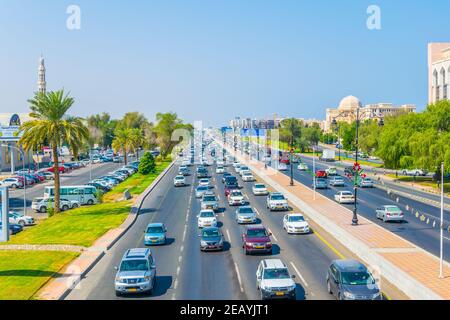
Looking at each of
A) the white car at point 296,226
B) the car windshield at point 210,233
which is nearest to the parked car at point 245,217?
the white car at point 296,226

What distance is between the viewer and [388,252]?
30.9 meters

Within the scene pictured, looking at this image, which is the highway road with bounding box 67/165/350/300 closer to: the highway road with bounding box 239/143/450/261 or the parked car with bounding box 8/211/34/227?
the highway road with bounding box 239/143/450/261

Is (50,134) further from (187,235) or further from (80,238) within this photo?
(187,235)

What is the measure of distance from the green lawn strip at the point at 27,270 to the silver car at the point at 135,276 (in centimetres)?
393

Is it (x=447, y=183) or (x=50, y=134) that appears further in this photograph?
(x=447, y=183)

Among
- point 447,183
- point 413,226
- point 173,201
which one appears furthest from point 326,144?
point 413,226

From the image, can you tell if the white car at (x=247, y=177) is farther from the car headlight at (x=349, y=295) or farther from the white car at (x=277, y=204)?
the car headlight at (x=349, y=295)

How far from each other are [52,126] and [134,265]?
28.6 metres

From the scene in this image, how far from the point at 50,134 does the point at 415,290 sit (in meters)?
36.6

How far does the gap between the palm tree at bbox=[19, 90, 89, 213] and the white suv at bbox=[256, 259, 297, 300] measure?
30.7 meters

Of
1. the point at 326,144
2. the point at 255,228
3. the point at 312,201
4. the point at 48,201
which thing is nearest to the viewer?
the point at 255,228

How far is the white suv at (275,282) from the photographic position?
22.6 metres

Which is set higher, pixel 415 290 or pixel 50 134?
pixel 50 134
